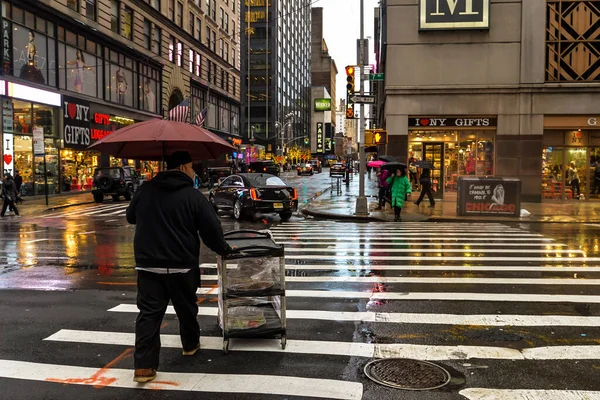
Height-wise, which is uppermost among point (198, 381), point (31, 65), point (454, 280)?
point (31, 65)

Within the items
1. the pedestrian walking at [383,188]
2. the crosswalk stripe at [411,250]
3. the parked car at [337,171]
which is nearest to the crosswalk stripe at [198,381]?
the crosswalk stripe at [411,250]

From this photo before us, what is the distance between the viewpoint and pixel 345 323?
6.06 meters

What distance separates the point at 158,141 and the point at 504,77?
2281 centimetres

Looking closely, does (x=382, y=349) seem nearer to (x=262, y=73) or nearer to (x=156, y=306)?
(x=156, y=306)

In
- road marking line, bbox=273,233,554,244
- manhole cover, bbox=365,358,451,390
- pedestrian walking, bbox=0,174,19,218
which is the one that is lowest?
manhole cover, bbox=365,358,451,390

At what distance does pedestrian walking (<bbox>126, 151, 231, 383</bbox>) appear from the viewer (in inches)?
175

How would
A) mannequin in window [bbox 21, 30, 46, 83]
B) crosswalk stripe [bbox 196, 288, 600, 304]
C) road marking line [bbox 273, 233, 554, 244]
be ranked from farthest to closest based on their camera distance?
mannequin in window [bbox 21, 30, 46, 83], road marking line [bbox 273, 233, 554, 244], crosswalk stripe [bbox 196, 288, 600, 304]

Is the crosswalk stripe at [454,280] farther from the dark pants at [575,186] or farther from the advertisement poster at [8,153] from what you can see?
the advertisement poster at [8,153]

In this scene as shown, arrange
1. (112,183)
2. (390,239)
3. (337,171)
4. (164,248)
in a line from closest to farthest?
(164,248)
(390,239)
(112,183)
(337,171)

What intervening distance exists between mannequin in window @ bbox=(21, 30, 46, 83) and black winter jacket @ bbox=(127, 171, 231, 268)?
27.4m

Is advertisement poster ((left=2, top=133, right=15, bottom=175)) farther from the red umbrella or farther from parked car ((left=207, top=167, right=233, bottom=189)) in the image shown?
the red umbrella

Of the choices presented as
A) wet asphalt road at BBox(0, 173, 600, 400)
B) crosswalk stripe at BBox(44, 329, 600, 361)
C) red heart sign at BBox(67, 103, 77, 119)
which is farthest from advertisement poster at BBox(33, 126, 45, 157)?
crosswalk stripe at BBox(44, 329, 600, 361)

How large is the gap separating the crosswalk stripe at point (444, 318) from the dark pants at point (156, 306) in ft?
5.36

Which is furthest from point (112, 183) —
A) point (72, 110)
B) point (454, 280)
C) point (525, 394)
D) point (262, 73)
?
point (262, 73)
